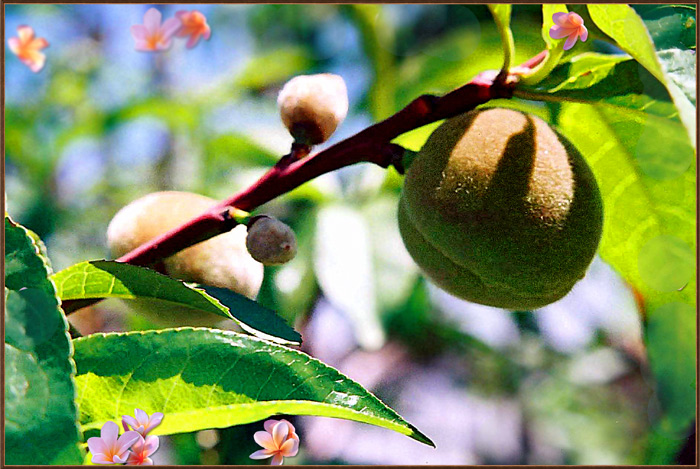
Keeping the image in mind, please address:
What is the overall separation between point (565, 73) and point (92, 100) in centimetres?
182

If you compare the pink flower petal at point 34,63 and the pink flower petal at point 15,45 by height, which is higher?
the pink flower petal at point 15,45

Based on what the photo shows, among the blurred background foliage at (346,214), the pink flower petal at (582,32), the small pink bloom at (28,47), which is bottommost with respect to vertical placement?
the blurred background foliage at (346,214)

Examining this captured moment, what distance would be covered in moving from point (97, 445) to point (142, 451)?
0.04 metres

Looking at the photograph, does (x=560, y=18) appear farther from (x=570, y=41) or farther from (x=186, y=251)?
(x=186, y=251)

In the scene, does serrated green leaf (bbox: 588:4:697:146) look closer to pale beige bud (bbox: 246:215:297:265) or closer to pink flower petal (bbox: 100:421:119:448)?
pale beige bud (bbox: 246:215:297:265)

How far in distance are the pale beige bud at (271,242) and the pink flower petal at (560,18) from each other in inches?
12.5

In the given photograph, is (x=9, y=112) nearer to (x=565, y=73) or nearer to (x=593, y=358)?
(x=565, y=73)

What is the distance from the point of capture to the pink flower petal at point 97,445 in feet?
2.09

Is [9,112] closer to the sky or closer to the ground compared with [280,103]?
closer to the ground

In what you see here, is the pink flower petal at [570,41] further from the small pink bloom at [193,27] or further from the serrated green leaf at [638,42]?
the small pink bloom at [193,27]

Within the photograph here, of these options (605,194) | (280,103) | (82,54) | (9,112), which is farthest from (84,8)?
(605,194)

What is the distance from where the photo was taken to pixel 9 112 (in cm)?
205

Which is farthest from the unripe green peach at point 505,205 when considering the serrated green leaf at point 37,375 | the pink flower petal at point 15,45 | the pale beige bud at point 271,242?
the pink flower petal at point 15,45

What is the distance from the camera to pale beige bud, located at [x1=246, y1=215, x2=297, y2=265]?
2.40 feet
